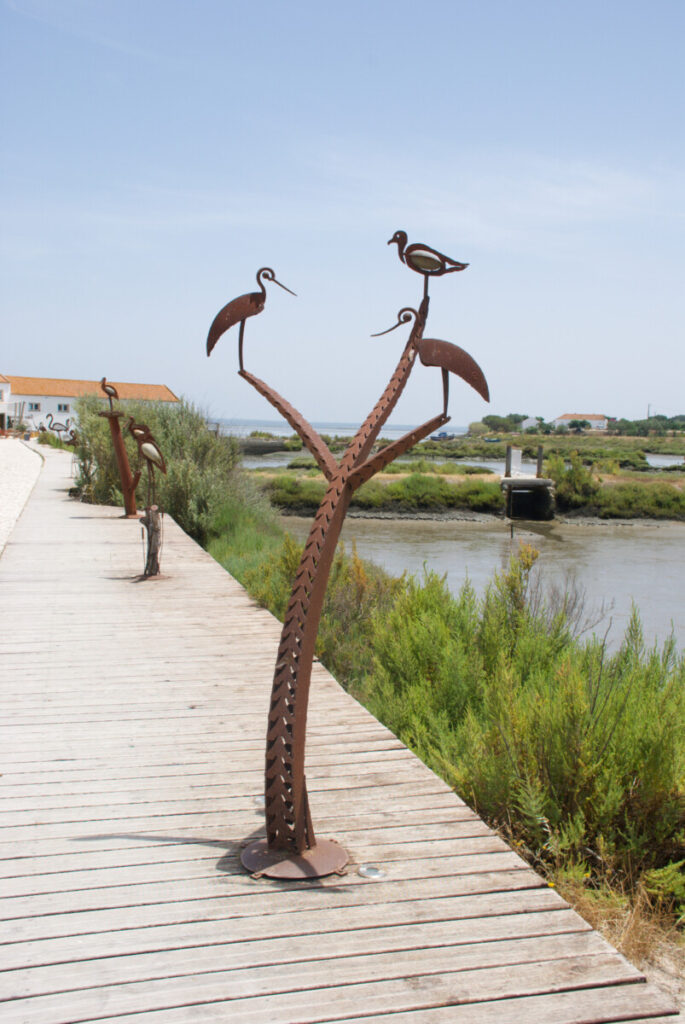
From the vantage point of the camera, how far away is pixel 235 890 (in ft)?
7.81

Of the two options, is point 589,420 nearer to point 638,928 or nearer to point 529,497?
point 529,497

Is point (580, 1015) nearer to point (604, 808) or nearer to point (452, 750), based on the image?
point (604, 808)

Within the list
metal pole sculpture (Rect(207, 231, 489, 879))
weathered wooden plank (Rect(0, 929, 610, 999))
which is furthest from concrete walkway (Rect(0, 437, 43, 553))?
weathered wooden plank (Rect(0, 929, 610, 999))

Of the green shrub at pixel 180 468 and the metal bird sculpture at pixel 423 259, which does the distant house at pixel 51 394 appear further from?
the metal bird sculpture at pixel 423 259

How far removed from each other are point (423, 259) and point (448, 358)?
0.31 m

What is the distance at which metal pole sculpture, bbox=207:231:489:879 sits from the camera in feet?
8.11

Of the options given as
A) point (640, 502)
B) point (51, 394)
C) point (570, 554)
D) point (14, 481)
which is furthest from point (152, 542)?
point (51, 394)

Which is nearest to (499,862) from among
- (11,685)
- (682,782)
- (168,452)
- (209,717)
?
(682,782)

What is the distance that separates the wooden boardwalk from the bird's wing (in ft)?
4.88

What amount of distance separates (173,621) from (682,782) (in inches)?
149

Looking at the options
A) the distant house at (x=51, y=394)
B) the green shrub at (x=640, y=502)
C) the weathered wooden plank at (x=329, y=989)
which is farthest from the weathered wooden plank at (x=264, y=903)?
the distant house at (x=51, y=394)

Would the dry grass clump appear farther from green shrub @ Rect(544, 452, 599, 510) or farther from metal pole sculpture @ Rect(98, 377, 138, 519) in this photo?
green shrub @ Rect(544, 452, 599, 510)

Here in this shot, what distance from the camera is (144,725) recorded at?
379 cm

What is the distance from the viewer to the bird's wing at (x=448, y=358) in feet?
8.59
